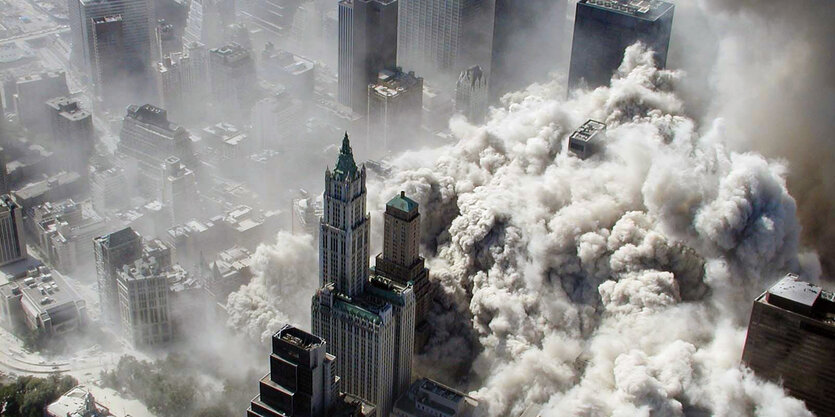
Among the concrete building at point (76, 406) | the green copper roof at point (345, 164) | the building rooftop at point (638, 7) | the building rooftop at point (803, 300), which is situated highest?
the building rooftop at point (638, 7)

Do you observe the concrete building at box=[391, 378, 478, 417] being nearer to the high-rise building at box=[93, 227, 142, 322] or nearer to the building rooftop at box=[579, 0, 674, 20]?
the high-rise building at box=[93, 227, 142, 322]

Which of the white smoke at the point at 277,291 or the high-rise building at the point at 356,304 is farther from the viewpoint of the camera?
the white smoke at the point at 277,291

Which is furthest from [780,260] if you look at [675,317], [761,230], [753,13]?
[753,13]

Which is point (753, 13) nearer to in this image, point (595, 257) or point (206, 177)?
point (595, 257)

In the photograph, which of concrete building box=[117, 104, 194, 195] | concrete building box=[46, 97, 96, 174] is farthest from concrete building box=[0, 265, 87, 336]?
concrete building box=[46, 97, 96, 174]

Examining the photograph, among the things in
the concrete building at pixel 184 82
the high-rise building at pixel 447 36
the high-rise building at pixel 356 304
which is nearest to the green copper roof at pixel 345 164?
the high-rise building at pixel 356 304

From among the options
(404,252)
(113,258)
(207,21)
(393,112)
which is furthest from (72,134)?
(404,252)

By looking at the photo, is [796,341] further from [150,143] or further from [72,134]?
[72,134]

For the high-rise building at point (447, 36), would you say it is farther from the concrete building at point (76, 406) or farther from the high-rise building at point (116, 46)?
the concrete building at point (76, 406)
